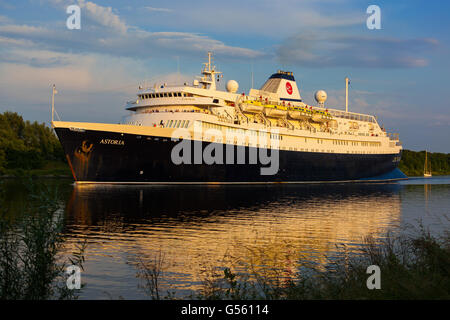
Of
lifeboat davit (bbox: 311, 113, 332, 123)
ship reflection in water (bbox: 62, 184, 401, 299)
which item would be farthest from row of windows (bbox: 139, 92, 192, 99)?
lifeboat davit (bbox: 311, 113, 332, 123)

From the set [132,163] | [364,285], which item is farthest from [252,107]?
[364,285]

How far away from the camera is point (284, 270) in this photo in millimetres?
13414

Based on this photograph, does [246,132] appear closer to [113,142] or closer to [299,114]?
[299,114]

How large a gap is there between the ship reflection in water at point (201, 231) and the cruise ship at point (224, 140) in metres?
8.15

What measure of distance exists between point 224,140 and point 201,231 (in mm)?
29806

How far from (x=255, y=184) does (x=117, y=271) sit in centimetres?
4180

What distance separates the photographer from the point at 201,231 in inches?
813

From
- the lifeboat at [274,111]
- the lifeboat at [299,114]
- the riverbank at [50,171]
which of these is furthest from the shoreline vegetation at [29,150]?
the lifeboat at [299,114]

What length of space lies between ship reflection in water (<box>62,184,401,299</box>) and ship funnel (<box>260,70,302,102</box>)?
29.3 m

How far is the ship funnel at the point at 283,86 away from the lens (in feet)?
207

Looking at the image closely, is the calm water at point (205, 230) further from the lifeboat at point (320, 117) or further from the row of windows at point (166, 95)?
the lifeboat at point (320, 117)

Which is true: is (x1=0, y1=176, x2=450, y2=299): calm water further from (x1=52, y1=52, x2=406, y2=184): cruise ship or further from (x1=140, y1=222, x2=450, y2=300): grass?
(x1=52, y1=52, x2=406, y2=184): cruise ship
